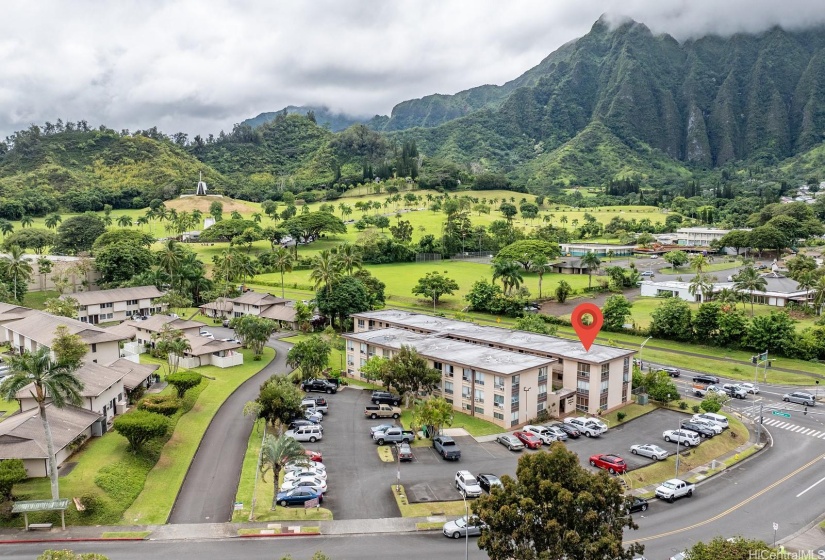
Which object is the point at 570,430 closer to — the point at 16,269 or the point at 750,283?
the point at 750,283

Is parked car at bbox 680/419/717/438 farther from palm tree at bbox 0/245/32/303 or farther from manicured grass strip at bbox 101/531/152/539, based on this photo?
palm tree at bbox 0/245/32/303

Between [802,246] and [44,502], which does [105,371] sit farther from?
[802,246]

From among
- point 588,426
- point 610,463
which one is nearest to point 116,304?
point 588,426

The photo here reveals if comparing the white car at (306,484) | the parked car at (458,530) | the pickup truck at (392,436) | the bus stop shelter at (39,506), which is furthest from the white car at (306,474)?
the bus stop shelter at (39,506)

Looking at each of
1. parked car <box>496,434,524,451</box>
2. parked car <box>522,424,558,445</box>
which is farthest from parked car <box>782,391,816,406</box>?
parked car <box>496,434,524,451</box>

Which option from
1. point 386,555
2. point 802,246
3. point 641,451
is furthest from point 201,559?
point 802,246
